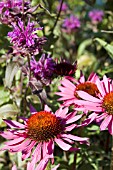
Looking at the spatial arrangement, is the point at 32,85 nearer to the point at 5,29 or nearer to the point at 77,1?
the point at 5,29

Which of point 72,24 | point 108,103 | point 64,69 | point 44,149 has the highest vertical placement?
point 72,24

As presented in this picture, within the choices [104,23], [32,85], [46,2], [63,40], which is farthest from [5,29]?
[63,40]

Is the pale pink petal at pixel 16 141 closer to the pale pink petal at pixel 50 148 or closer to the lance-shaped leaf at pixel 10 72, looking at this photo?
the pale pink petal at pixel 50 148

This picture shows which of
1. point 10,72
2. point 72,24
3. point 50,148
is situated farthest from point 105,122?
point 72,24

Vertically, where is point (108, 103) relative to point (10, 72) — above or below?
below

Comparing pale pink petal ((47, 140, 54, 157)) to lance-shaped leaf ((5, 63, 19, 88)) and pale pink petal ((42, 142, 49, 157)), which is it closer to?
pale pink petal ((42, 142, 49, 157))

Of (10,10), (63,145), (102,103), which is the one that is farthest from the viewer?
(10,10)

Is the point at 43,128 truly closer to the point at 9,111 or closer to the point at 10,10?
the point at 9,111
